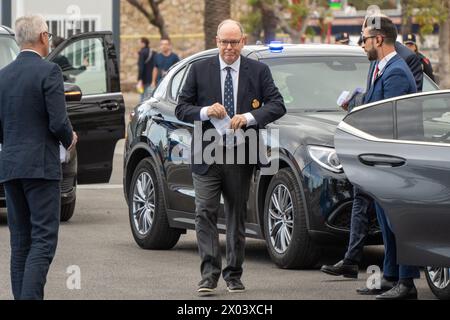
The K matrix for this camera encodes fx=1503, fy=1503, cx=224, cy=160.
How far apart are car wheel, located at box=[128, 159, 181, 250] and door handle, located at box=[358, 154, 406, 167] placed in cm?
360

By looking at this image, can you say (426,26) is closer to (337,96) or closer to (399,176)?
(337,96)

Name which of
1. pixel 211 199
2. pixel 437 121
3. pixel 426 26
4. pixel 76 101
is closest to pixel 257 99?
pixel 211 199

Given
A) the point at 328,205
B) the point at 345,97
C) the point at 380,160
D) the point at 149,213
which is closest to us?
the point at 380,160

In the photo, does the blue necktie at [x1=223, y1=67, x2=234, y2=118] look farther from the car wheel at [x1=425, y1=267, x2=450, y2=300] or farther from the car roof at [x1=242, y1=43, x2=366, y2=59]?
the car roof at [x1=242, y1=43, x2=366, y2=59]

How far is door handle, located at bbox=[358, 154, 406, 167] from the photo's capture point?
29.6 ft

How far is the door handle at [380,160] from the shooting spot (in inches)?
355

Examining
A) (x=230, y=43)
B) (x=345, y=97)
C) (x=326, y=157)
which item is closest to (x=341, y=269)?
(x=326, y=157)

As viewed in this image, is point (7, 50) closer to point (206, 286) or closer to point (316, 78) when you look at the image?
point (316, 78)

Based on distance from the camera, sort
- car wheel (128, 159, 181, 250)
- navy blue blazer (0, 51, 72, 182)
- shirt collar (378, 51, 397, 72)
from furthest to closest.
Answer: car wheel (128, 159, 181, 250) → shirt collar (378, 51, 397, 72) → navy blue blazer (0, 51, 72, 182)

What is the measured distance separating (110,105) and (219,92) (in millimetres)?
5690

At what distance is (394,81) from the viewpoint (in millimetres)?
10102

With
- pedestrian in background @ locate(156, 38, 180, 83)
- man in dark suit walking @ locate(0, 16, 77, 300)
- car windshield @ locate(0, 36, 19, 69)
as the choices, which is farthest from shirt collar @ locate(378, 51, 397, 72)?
pedestrian in background @ locate(156, 38, 180, 83)

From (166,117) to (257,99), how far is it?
2.34 m

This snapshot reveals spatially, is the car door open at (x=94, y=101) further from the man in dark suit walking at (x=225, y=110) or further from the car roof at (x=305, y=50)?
the man in dark suit walking at (x=225, y=110)
